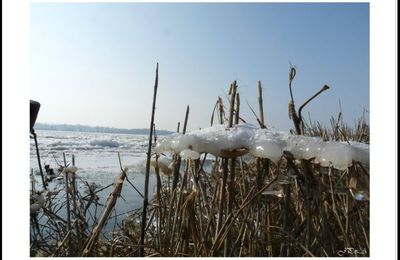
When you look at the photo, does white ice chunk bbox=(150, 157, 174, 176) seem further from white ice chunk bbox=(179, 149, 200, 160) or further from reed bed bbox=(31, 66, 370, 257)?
white ice chunk bbox=(179, 149, 200, 160)

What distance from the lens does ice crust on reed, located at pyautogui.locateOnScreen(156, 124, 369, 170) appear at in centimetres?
69

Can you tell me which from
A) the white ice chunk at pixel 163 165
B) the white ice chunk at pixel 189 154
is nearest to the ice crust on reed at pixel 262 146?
the white ice chunk at pixel 189 154

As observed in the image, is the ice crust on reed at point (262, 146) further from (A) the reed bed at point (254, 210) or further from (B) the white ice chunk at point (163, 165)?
(B) the white ice chunk at point (163, 165)

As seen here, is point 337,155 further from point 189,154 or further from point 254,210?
point 254,210

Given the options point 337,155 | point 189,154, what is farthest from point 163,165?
point 337,155

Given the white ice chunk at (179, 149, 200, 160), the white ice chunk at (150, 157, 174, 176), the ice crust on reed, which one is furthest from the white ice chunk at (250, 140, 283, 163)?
the white ice chunk at (150, 157, 174, 176)

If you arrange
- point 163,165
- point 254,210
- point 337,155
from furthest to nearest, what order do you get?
point 254,210, point 163,165, point 337,155

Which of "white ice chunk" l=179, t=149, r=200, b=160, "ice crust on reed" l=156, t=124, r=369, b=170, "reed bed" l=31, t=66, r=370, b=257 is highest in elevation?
Answer: "ice crust on reed" l=156, t=124, r=369, b=170

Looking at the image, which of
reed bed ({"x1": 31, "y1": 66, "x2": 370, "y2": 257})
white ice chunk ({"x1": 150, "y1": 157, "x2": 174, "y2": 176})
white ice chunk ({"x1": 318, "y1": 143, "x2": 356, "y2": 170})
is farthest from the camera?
white ice chunk ({"x1": 150, "y1": 157, "x2": 174, "y2": 176})

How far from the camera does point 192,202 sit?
102 centimetres

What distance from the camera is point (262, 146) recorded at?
2.31ft

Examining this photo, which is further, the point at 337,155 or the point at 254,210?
the point at 254,210

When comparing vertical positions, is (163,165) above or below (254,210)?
above
